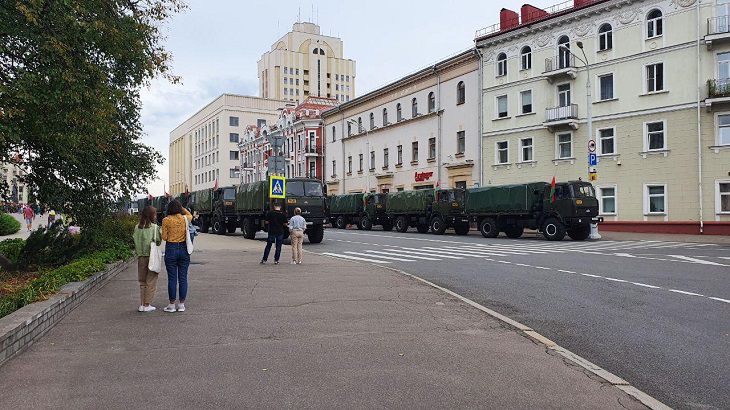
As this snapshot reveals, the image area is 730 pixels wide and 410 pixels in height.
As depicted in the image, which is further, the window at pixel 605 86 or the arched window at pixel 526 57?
the arched window at pixel 526 57

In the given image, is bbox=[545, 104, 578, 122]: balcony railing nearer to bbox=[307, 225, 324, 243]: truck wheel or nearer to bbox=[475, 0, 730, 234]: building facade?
bbox=[475, 0, 730, 234]: building facade

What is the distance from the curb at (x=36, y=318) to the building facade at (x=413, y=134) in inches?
1404

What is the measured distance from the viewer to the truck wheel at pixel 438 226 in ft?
112

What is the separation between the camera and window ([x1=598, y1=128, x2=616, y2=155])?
33969 mm

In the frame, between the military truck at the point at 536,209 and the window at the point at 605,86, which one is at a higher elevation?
the window at the point at 605,86

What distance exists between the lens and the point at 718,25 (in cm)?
2941

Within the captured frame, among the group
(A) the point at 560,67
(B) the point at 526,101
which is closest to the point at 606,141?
(A) the point at 560,67

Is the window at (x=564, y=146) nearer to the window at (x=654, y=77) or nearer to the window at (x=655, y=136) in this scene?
the window at (x=655, y=136)

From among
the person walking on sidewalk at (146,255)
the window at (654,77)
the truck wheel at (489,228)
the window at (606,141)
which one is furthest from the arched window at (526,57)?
the person walking on sidewalk at (146,255)

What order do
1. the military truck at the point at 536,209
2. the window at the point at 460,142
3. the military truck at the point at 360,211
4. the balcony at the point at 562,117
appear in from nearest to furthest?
1. the military truck at the point at 536,209
2. the balcony at the point at 562,117
3. the military truck at the point at 360,211
4. the window at the point at 460,142

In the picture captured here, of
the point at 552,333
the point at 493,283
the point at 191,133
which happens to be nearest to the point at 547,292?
the point at 493,283

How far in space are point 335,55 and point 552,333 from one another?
5345 inches

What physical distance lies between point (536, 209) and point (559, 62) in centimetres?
1275

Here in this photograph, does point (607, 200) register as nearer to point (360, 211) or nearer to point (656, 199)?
point (656, 199)
